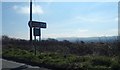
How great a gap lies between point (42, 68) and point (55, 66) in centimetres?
67

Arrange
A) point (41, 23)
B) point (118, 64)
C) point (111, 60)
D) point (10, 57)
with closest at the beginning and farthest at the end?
point (118, 64) → point (111, 60) → point (10, 57) → point (41, 23)

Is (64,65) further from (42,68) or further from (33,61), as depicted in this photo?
(33,61)

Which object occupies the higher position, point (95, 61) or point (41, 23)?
point (41, 23)

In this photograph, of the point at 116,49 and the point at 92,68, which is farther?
the point at 116,49

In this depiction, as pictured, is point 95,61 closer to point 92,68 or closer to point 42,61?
point 92,68

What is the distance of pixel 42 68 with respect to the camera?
15867 mm

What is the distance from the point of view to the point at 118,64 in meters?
14.4

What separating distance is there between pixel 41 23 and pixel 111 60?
8.01 metres

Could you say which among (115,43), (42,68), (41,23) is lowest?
(42,68)

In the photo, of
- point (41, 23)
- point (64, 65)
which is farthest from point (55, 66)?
point (41, 23)

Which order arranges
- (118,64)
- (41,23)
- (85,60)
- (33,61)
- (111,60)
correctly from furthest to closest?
(41,23) → (33,61) → (85,60) → (111,60) → (118,64)

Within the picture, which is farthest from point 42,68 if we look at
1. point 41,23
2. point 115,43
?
point 41,23

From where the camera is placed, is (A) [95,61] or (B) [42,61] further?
(B) [42,61]

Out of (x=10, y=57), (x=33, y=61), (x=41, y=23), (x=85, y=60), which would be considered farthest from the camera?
(x=41, y=23)
